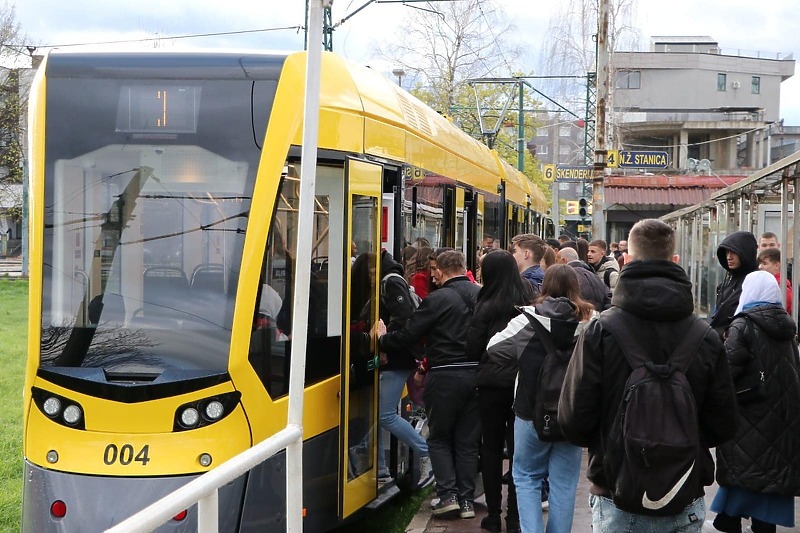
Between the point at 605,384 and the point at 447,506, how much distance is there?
340cm

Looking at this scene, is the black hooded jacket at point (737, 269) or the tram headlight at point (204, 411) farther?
the black hooded jacket at point (737, 269)

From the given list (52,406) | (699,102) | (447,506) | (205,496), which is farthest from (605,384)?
(699,102)

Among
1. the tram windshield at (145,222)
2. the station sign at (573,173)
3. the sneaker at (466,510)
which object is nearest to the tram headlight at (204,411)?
the tram windshield at (145,222)

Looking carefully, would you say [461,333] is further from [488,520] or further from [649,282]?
[649,282]

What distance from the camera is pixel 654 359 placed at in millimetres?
3865

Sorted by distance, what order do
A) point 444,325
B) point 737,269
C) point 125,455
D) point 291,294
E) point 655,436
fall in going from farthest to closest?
point 444,325, point 737,269, point 291,294, point 125,455, point 655,436

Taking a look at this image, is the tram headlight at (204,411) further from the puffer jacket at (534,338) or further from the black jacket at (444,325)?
the black jacket at (444,325)

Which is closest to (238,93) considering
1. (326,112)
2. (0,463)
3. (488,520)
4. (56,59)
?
(326,112)

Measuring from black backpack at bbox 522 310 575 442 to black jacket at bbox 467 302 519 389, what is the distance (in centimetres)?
84

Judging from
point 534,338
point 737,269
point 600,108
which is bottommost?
point 534,338

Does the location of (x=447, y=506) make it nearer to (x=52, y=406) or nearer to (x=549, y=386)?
(x=549, y=386)

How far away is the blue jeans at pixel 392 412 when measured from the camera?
6977mm

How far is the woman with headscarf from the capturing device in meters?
5.87

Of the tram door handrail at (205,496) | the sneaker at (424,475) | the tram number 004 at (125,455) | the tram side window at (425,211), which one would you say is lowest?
the sneaker at (424,475)
